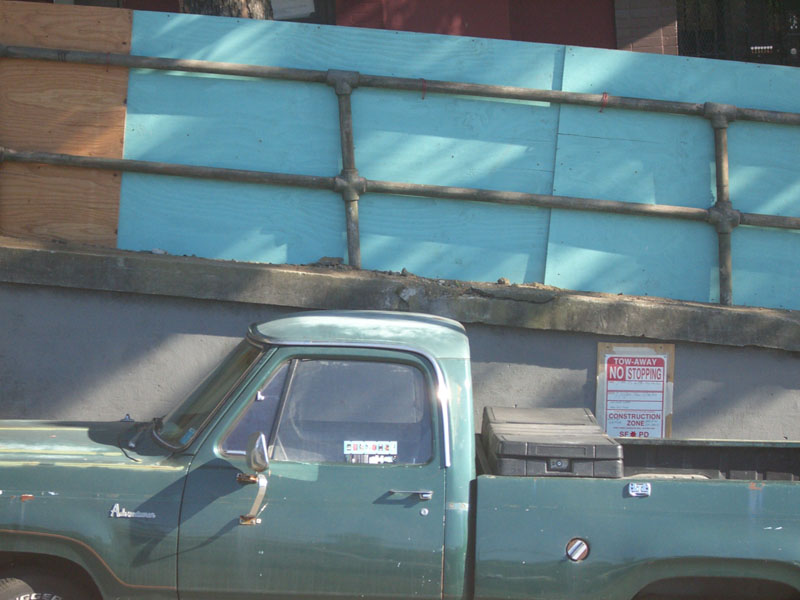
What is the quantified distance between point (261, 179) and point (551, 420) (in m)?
3.43

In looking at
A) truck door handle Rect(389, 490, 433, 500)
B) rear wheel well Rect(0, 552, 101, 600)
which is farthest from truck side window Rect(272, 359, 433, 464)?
rear wheel well Rect(0, 552, 101, 600)

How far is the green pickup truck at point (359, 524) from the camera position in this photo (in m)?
3.43

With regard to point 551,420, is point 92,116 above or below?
above

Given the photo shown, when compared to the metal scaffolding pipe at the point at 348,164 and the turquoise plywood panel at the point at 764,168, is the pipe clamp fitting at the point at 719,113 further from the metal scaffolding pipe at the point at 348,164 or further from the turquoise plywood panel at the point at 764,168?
the metal scaffolding pipe at the point at 348,164

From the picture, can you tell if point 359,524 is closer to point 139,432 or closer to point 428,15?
point 139,432

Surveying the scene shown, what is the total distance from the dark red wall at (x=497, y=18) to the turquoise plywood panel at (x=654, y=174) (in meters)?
3.08

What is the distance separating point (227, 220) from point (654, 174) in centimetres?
345

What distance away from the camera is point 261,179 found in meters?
6.77

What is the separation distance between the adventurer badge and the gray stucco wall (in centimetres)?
299

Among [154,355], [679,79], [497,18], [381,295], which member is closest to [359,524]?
[381,295]

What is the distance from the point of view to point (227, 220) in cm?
687

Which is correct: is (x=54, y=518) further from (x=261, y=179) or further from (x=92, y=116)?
(x=92, y=116)

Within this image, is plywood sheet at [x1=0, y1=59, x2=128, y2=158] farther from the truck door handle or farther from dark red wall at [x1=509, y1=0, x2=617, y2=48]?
dark red wall at [x1=509, y1=0, x2=617, y2=48]

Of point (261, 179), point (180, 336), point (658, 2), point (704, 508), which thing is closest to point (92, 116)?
point (261, 179)
